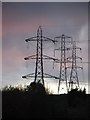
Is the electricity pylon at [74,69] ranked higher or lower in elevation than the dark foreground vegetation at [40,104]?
higher

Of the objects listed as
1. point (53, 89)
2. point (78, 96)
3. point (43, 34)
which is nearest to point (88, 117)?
point (78, 96)

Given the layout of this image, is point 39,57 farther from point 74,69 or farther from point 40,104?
point 40,104

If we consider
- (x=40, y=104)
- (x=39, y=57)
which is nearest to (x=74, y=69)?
(x=39, y=57)

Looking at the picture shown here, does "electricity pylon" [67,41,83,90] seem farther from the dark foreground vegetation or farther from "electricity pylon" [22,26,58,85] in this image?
"electricity pylon" [22,26,58,85]

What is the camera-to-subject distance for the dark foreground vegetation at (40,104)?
501cm

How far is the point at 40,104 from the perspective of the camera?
16.6ft

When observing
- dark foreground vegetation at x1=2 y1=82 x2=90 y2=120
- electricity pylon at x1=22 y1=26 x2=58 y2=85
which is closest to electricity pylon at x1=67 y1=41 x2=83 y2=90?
dark foreground vegetation at x1=2 y1=82 x2=90 y2=120

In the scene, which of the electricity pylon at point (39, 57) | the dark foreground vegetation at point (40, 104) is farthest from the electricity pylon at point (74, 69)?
the electricity pylon at point (39, 57)

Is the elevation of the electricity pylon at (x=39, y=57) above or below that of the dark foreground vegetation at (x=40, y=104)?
above

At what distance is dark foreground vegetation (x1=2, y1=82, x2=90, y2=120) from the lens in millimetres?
5012

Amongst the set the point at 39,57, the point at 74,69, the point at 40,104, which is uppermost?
the point at 39,57

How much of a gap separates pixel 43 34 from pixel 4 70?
0.82m

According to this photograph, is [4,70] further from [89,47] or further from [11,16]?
[89,47]

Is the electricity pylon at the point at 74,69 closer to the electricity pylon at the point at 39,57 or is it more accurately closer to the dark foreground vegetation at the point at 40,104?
the dark foreground vegetation at the point at 40,104
